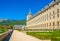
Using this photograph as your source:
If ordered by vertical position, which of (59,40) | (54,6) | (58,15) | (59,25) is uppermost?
(54,6)

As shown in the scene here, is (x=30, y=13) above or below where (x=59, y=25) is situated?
above

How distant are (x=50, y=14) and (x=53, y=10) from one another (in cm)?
293

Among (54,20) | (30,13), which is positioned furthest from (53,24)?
(30,13)

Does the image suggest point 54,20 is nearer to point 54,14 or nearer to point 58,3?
point 54,14

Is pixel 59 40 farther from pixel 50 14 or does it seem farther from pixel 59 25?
pixel 50 14

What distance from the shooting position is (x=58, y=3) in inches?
1574

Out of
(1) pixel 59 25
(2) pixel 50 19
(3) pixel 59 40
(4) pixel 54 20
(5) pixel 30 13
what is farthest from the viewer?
(5) pixel 30 13

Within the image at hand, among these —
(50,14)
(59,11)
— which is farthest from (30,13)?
(59,11)

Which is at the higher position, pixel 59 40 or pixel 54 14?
pixel 54 14

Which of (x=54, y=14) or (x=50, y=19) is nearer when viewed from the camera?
(x=54, y=14)

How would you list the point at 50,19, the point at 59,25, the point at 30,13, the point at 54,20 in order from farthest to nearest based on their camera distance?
the point at 30,13 < the point at 50,19 < the point at 54,20 < the point at 59,25

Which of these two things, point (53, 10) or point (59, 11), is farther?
point (53, 10)

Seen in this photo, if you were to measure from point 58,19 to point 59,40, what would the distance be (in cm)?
2469

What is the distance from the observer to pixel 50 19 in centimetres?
4566
